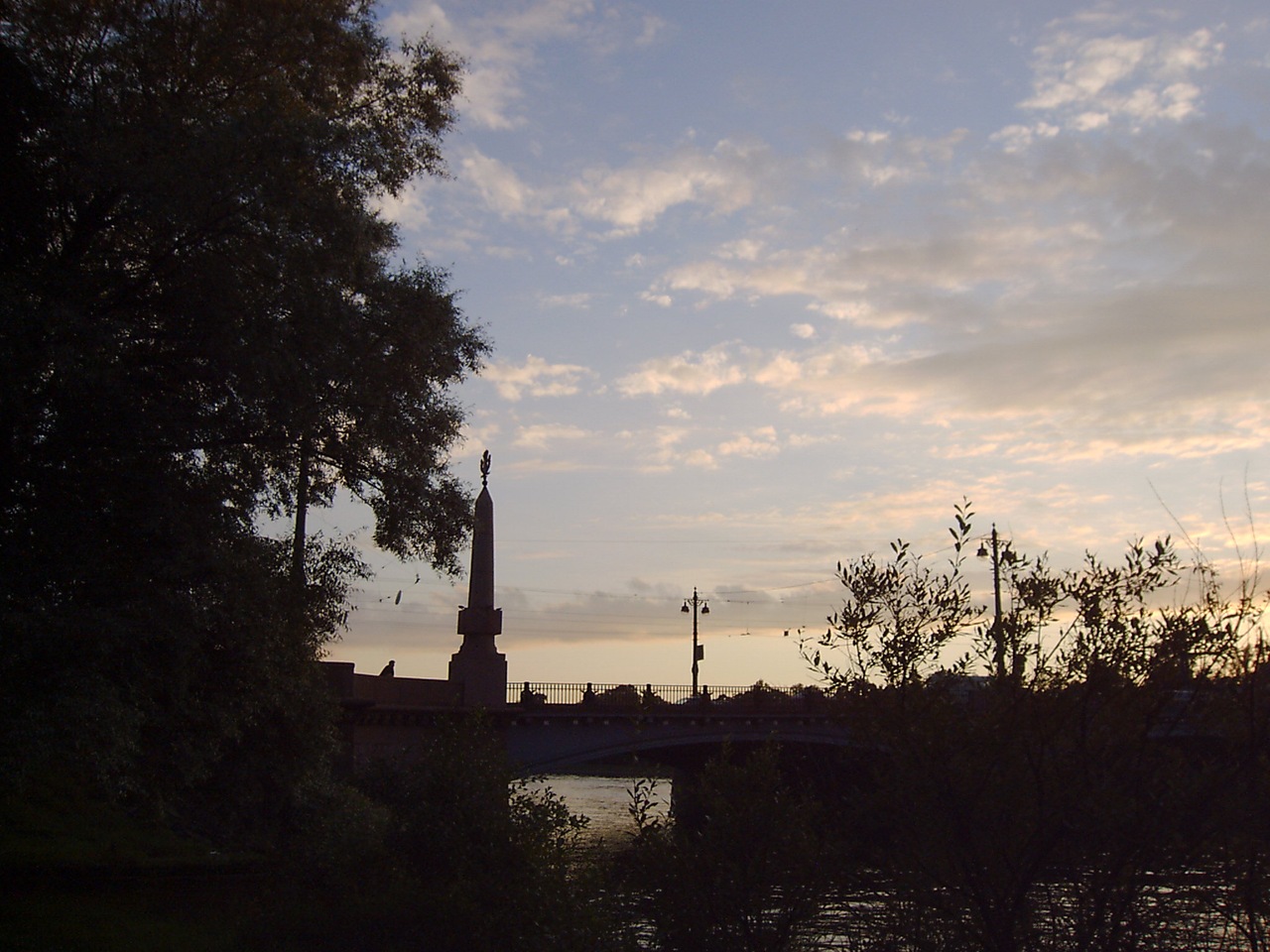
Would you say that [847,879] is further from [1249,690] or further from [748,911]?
[1249,690]

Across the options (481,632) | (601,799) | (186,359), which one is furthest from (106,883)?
(601,799)

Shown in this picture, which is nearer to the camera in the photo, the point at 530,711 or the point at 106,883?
the point at 106,883

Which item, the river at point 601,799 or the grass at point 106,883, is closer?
the grass at point 106,883

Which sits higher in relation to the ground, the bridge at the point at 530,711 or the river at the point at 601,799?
the bridge at the point at 530,711

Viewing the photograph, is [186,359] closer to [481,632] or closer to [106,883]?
[106,883]

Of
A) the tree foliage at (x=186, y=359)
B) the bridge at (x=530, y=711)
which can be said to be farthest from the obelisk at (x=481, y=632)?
the tree foliage at (x=186, y=359)

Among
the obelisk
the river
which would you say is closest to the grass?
the river

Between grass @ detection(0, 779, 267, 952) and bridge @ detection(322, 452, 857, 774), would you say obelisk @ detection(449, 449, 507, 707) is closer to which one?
bridge @ detection(322, 452, 857, 774)

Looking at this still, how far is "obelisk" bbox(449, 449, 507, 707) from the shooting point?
4297 centimetres

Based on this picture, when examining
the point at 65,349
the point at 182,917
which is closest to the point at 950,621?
the point at 65,349

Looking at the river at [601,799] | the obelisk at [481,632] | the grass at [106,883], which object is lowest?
the river at [601,799]

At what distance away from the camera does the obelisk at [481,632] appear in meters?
43.0

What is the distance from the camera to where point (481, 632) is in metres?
43.1

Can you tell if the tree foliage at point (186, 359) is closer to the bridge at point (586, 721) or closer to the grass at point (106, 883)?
the grass at point (106, 883)
